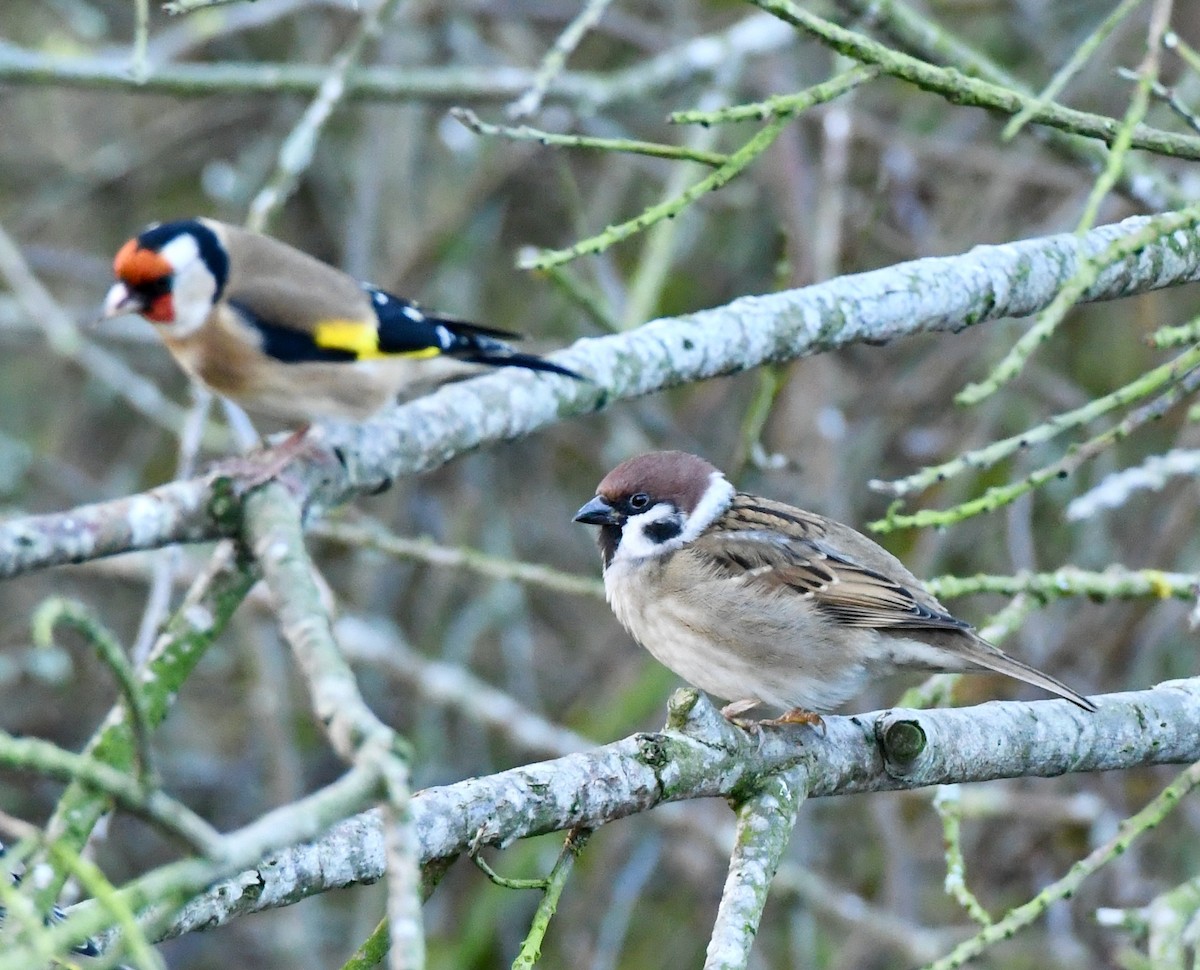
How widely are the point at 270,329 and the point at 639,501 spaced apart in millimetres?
1397

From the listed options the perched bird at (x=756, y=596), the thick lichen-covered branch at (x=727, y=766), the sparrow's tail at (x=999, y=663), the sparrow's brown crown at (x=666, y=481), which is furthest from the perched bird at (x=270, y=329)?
the sparrow's tail at (x=999, y=663)

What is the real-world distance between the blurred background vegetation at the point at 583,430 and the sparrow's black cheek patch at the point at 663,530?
66.9 inches

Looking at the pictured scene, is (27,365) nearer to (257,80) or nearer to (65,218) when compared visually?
(65,218)

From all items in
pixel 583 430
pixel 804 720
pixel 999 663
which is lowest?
pixel 804 720

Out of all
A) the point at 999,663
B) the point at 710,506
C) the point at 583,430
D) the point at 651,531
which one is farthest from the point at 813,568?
the point at 583,430

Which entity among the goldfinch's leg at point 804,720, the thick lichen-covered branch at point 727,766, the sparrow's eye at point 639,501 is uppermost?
the sparrow's eye at point 639,501

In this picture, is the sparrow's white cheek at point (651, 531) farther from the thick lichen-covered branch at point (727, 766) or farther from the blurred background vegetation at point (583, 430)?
the blurred background vegetation at point (583, 430)

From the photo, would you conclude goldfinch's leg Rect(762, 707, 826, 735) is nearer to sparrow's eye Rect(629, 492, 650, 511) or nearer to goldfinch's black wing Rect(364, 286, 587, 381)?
sparrow's eye Rect(629, 492, 650, 511)

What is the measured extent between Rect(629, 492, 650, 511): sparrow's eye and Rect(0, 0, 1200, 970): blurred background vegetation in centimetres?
167

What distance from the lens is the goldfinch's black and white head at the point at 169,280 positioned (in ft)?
14.8

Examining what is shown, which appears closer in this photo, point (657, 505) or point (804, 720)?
point (804, 720)

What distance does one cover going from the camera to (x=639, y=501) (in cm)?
530

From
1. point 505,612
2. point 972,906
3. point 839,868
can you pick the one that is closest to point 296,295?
point 972,906

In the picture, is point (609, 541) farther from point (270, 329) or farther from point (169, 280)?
point (169, 280)
